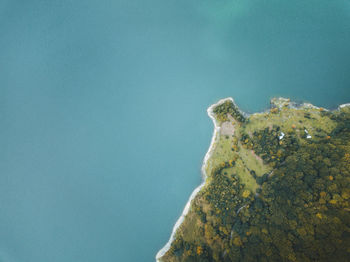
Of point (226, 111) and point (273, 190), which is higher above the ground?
point (226, 111)

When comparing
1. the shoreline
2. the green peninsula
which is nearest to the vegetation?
the green peninsula

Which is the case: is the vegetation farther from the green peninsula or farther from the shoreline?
Result: the shoreline

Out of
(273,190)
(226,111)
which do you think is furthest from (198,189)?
(226,111)

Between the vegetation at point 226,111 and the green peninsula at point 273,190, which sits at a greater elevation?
the vegetation at point 226,111

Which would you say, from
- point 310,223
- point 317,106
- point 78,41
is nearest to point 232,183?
point 310,223

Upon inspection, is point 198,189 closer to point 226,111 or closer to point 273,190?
point 273,190

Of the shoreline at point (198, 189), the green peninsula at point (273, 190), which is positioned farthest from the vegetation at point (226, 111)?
the shoreline at point (198, 189)

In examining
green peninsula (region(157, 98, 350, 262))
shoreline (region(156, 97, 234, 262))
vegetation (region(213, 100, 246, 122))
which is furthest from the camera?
vegetation (region(213, 100, 246, 122))

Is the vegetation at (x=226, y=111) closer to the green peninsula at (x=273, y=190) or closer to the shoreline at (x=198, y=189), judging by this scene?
the green peninsula at (x=273, y=190)
